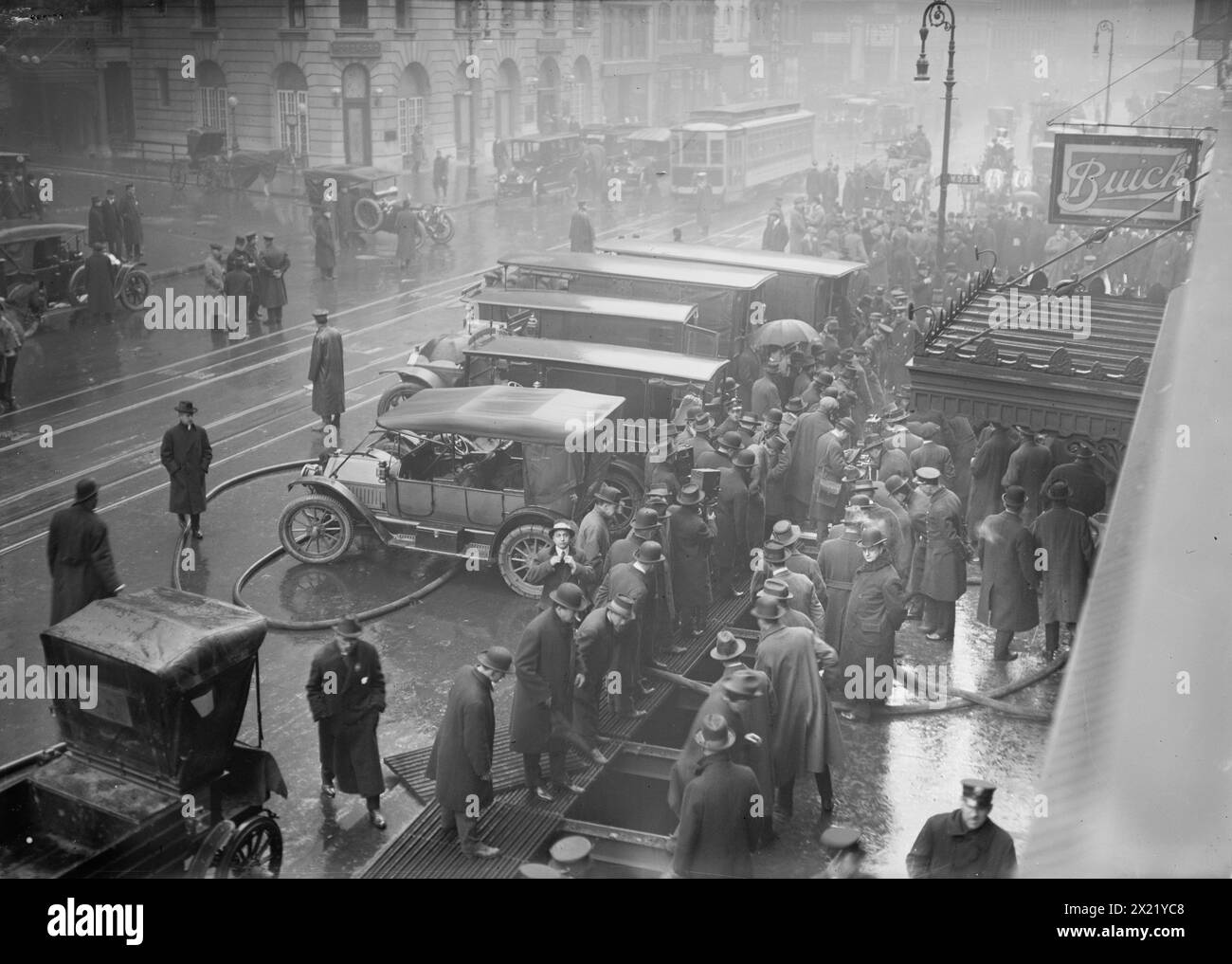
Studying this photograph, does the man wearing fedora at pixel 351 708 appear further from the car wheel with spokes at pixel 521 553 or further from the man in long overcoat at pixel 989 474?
the man in long overcoat at pixel 989 474

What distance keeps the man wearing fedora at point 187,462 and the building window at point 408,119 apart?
3308cm

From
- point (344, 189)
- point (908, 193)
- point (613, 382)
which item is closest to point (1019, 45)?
point (908, 193)

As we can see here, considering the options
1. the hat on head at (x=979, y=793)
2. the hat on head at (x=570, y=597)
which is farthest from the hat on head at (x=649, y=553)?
the hat on head at (x=979, y=793)

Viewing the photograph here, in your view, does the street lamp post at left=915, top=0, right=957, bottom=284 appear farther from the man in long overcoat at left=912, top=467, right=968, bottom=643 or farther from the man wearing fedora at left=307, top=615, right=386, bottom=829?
the man wearing fedora at left=307, top=615, right=386, bottom=829

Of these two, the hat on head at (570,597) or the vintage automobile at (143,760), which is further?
the hat on head at (570,597)

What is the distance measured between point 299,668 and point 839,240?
699 inches

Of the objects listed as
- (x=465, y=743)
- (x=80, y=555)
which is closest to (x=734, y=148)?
(x=80, y=555)

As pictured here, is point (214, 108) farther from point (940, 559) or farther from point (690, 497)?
point (940, 559)

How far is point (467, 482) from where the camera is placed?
44.8 feet

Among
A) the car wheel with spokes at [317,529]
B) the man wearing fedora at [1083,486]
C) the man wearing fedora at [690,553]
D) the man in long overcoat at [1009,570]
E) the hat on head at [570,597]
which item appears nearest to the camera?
the hat on head at [570,597]

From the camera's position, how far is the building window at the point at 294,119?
141 ft

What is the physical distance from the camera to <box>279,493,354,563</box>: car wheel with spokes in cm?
1345

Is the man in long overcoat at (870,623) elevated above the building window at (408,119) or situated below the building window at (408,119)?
below
